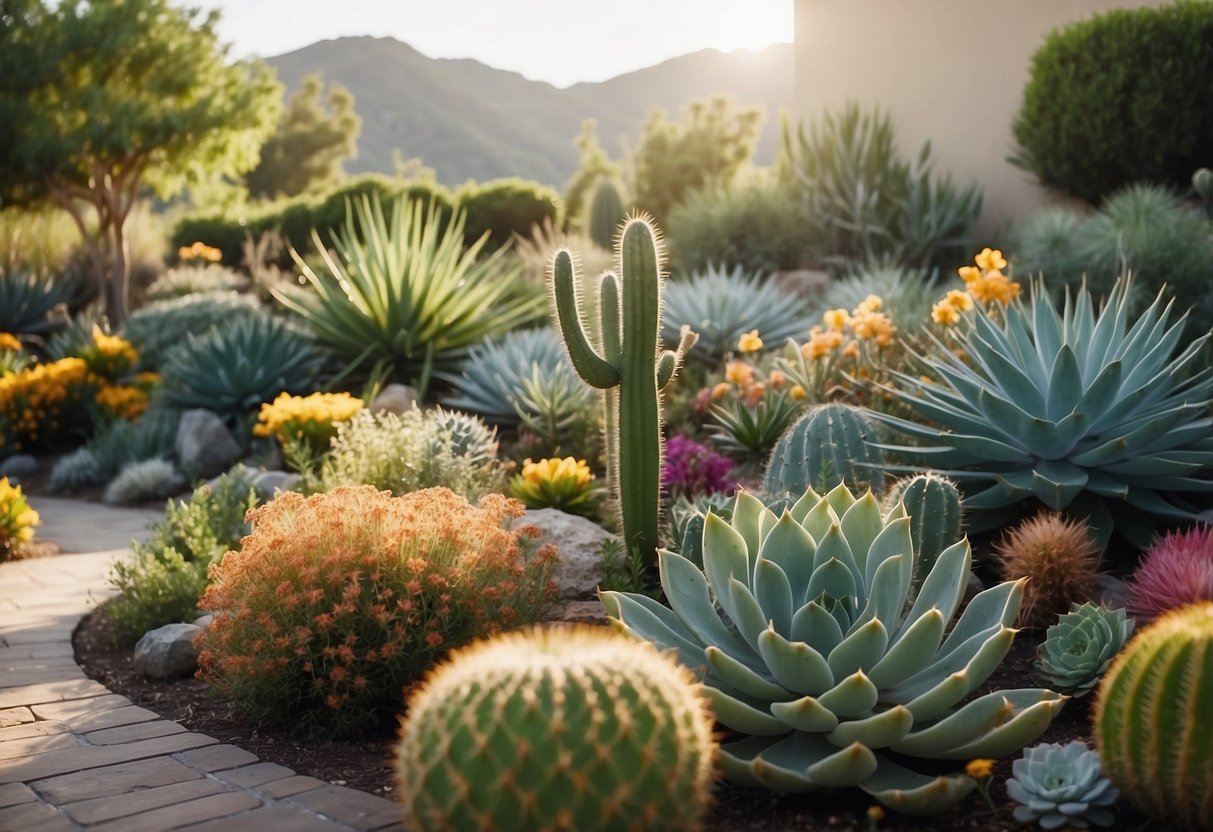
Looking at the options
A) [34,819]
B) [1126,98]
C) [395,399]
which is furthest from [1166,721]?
[1126,98]

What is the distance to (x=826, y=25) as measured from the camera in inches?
626

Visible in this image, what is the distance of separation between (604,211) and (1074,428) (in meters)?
14.7

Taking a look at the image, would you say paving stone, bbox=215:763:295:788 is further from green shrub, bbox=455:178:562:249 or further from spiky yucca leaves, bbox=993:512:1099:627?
green shrub, bbox=455:178:562:249

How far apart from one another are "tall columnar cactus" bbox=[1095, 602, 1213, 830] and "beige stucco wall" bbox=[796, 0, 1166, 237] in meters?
12.0

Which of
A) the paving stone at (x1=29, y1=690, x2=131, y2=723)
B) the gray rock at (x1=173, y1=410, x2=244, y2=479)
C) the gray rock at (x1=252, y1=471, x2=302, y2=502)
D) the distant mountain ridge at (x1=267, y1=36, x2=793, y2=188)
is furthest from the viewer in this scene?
the distant mountain ridge at (x1=267, y1=36, x2=793, y2=188)

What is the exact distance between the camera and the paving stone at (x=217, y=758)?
3.67m

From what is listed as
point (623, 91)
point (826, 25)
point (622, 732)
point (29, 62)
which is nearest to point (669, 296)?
point (826, 25)

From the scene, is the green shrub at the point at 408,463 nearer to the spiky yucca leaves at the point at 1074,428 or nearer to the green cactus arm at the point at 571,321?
the green cactus arm at the point at 571,321

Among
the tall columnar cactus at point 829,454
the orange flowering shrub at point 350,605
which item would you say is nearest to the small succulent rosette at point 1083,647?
the tall columnar cactus at point 829,454

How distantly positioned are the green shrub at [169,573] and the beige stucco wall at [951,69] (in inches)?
427

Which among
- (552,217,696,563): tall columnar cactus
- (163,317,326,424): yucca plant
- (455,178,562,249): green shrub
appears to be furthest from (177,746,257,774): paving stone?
(455,178,562,249): green shrub

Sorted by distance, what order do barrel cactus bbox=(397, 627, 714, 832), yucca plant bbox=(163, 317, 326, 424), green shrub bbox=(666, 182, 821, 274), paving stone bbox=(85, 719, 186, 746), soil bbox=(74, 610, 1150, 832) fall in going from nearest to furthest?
barrel cactus bbox=(397, 627, 714, 832) → soil bbox=(74, 610, 1150, 832) → paving stone bbox=(85, 719, 186, 746) → yucca plant bbox=(163, 317, 326, 424) → green shrub bbox=(666, 182, 821, 274)

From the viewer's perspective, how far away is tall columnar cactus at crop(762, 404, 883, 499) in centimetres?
544

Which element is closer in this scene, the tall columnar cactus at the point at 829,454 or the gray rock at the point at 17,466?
the tall columnar cactus at the point at 829,454
